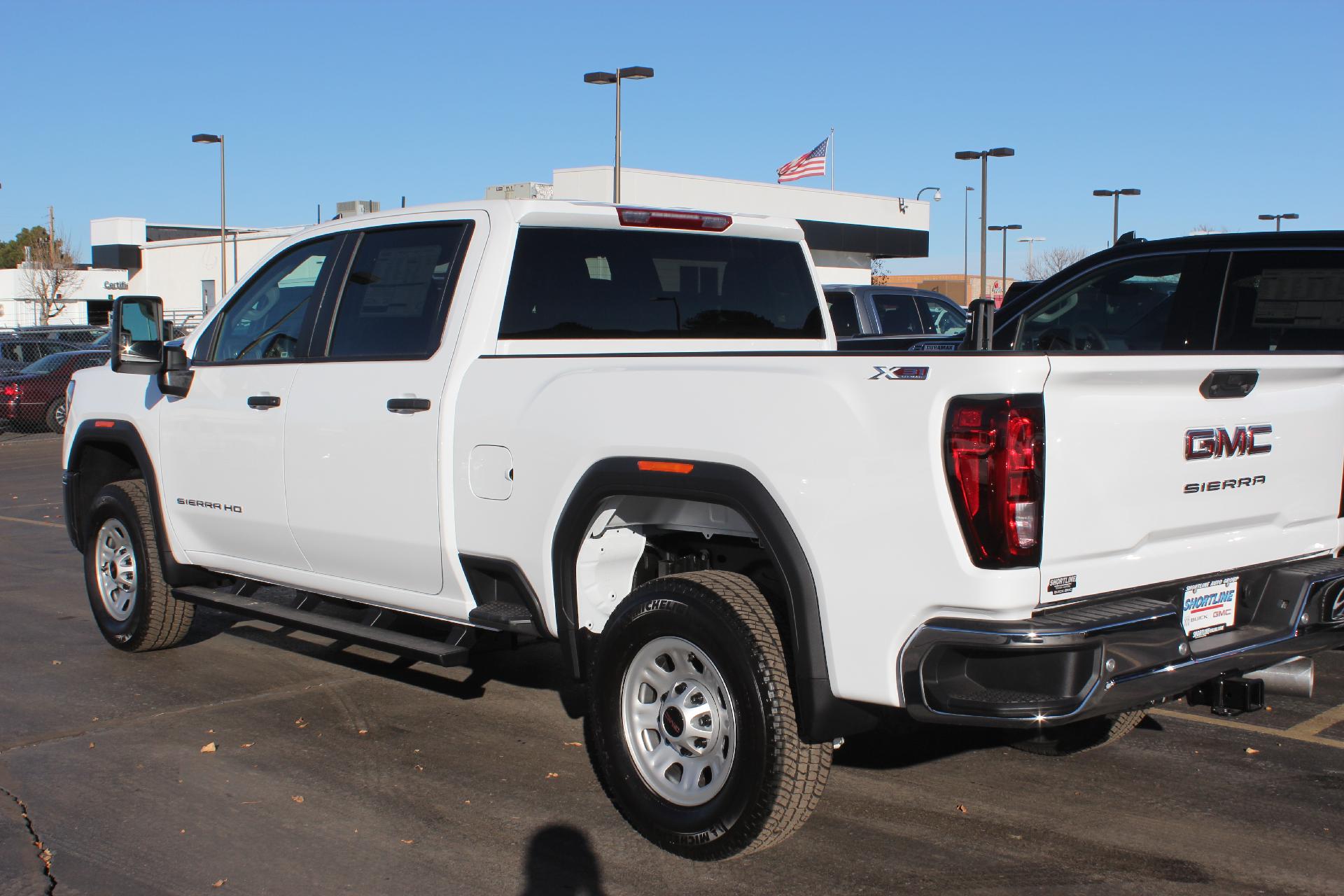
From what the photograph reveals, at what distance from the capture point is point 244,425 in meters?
6.04

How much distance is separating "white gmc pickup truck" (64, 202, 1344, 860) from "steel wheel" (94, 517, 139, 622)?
69 centimetres

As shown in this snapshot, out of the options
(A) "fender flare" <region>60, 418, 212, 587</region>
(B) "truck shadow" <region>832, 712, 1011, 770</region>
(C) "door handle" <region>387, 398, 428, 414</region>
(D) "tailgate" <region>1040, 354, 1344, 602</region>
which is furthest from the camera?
(A) "fender flare" <region>60, 418, 212, 587</region>

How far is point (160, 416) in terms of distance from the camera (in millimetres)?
6621

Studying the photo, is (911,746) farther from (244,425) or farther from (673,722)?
(244,425)

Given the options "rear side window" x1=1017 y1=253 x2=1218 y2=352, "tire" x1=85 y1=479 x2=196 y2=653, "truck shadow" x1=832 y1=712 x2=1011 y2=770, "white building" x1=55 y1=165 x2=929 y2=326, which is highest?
"white building" x1=55 y1=165 x2=929 y2=326

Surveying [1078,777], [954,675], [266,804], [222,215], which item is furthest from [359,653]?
[222,215]

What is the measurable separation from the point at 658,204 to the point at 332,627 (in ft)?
137

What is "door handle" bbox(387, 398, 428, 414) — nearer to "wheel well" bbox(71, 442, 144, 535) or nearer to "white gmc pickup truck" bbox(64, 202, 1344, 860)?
"white gmc pickup truck" bbox(64, 202, 1344, 860)

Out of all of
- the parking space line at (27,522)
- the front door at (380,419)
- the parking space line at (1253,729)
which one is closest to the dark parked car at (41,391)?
the parking space line at (27,522)

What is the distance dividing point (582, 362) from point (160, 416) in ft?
9.95

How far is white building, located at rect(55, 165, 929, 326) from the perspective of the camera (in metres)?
47.4

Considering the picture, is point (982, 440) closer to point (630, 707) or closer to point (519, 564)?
point (630, 707)

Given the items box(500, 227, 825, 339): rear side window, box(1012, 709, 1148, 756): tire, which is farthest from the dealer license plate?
box(500, 227, 825, 339): rear side window

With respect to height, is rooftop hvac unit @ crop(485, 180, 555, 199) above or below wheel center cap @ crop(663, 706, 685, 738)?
above
